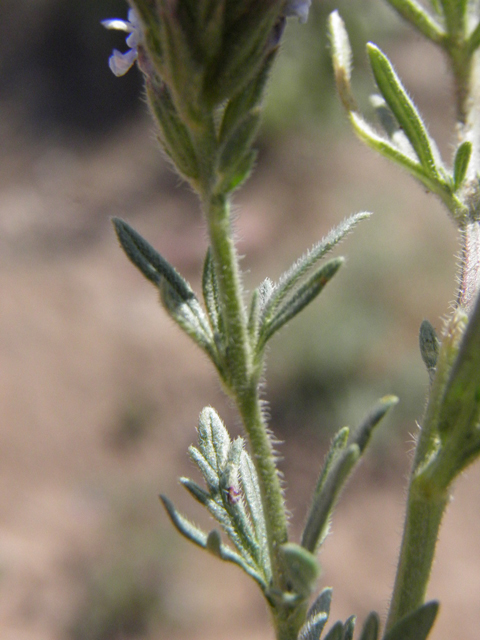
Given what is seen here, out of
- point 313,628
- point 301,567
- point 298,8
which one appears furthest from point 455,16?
point 313,628

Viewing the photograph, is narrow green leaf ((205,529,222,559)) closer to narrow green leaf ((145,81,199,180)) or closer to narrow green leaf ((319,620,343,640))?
narrow green leaf ((319,620,343,640))

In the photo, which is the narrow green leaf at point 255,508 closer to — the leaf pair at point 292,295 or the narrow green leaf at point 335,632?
the narrow green leaf at point 335,632

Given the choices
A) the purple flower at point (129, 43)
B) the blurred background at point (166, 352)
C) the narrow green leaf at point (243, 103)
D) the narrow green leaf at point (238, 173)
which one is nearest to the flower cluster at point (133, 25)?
the purple flower at point (129, 43)

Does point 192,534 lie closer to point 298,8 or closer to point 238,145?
point 238,145

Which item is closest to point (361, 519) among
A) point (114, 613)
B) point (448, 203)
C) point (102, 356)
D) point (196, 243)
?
point (114, 613)

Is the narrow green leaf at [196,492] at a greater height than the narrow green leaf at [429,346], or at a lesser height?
greater

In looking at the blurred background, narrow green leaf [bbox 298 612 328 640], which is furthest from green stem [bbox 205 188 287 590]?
the blurred background
